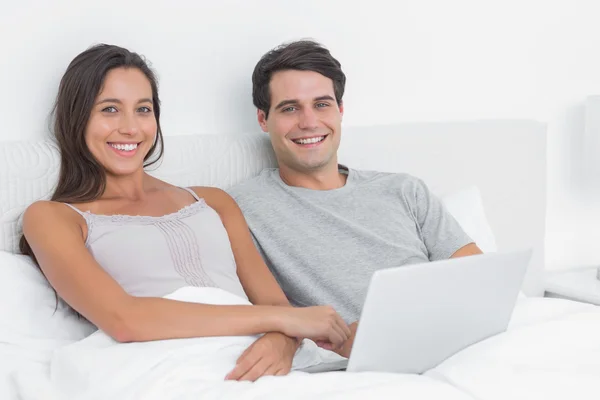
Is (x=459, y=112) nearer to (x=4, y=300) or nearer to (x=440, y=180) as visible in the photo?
(x=440, y=180)

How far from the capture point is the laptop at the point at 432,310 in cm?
123

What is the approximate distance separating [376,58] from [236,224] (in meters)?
0.85

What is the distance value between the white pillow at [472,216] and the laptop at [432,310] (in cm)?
73

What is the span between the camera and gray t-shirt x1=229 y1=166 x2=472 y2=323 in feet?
6.02

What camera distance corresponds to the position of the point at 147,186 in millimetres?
1761

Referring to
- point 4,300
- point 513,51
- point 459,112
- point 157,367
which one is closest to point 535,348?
point 157,367

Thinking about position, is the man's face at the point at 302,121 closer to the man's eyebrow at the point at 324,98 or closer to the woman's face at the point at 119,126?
the man's eyebrow at the point at 324,98

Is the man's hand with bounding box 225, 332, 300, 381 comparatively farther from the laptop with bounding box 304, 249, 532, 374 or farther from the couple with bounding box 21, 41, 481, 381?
the laptop with bounding box 304, 249, 532, 374

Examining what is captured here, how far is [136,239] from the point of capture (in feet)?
5.13

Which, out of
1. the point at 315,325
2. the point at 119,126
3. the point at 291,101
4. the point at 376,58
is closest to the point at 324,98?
the point at 291,101

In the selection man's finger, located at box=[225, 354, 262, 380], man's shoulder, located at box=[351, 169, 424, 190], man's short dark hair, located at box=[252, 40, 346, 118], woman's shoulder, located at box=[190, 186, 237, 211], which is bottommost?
man's finger, located at box=[225, 354, 262, 380]

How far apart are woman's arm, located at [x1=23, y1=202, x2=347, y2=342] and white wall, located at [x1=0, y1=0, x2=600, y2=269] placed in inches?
15.0

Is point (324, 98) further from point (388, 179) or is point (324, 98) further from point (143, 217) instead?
point (143, 217)

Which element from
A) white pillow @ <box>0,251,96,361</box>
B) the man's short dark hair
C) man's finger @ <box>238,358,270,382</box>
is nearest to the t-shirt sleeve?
the man's short dark hair
